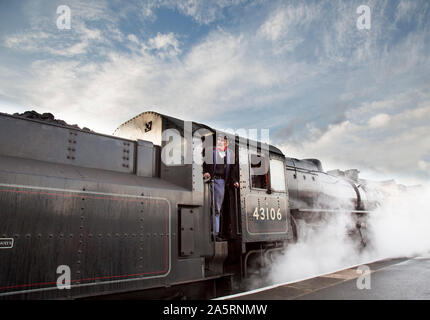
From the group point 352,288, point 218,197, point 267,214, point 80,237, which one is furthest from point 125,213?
point 352,288

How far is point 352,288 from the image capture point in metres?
4.57

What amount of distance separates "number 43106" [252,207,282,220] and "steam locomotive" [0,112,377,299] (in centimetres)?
3

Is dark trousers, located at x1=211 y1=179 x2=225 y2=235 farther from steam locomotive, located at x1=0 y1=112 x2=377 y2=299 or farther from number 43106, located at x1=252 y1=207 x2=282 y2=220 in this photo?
number 43106, located at x1=252 y1=207 x2=282 y2=220

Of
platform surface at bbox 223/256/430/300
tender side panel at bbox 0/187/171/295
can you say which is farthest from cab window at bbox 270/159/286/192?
tender side panel at bbox 0/187/171/295

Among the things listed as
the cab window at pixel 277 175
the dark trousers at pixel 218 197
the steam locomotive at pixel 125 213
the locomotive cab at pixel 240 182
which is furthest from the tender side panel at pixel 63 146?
the cab window at pixel 277 175

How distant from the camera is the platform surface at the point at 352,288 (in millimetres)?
4090

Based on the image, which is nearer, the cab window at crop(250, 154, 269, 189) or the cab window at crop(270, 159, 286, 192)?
the cab window at crop(250, 154, 269, 189)

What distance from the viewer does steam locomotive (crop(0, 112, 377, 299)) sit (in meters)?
2.82

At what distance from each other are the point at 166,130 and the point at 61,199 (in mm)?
2032

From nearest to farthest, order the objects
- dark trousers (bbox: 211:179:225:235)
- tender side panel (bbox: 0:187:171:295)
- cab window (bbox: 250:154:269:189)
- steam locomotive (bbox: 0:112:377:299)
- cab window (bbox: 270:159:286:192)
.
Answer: tender side panel (bbox: 0:187:171:295) < steam locomotive (bbox: 0:112:377:299) < dark trousers (bbox: 211:179:225:235) < cab window (bbox: 250:154:269:189) < cab window (bbox: 270:159:286:192)

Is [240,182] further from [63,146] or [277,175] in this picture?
[63,146]

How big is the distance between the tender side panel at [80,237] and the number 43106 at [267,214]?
182 centimetres
